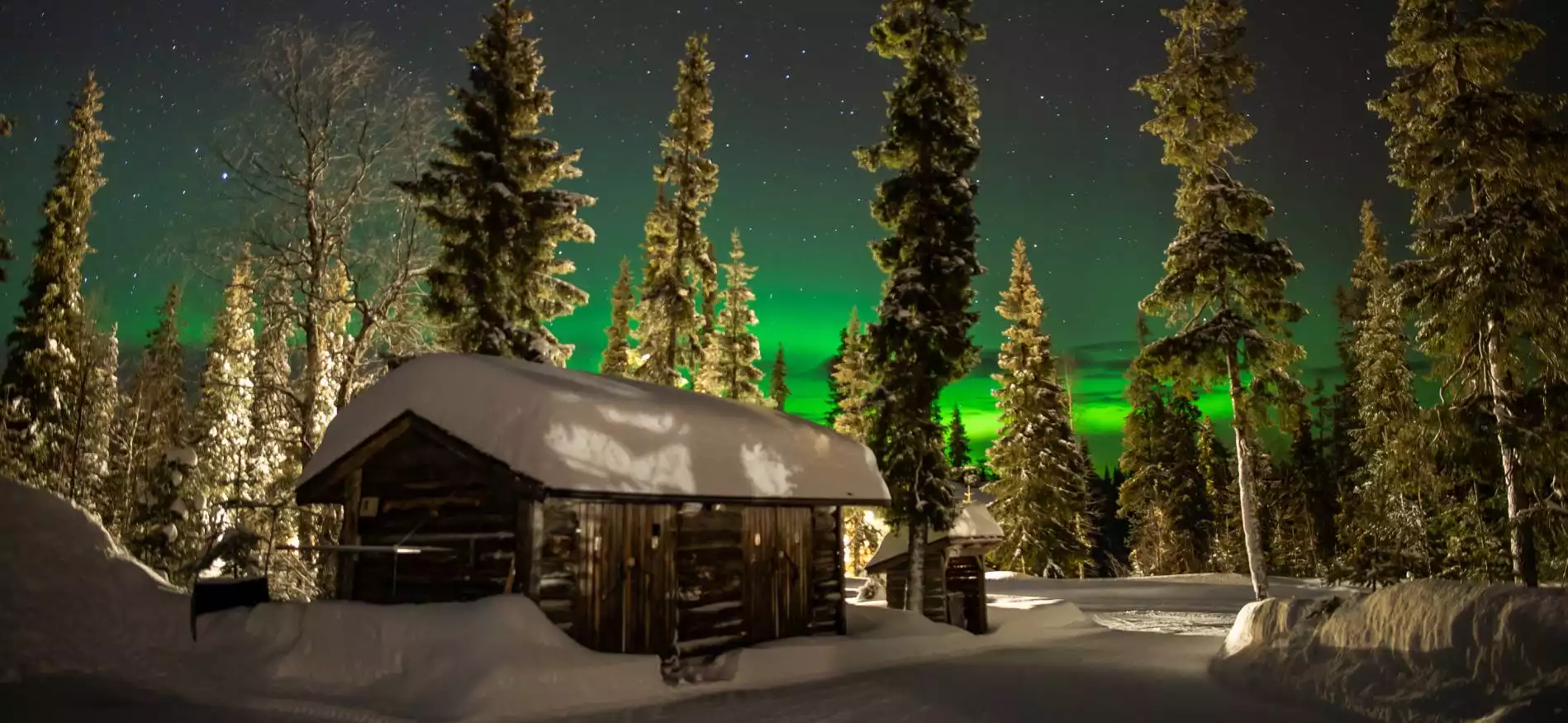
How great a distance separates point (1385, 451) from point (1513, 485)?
47.5ft

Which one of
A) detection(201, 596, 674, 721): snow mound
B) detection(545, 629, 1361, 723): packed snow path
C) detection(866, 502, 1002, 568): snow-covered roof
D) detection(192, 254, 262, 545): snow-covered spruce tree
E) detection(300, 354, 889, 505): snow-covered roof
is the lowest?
detection(545, 629, 1361, 723): packed snow path

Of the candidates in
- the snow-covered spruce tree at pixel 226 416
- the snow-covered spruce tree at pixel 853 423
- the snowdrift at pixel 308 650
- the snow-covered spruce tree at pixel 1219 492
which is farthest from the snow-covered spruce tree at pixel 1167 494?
the snow-covered spruce tree at pixel 226 416

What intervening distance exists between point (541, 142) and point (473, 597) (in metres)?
14.3

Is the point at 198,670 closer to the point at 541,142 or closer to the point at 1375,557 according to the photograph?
the point at 541,142


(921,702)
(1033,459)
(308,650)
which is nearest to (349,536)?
(308,650)

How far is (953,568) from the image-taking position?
77.0ft

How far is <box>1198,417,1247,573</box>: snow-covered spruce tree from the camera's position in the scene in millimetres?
50594

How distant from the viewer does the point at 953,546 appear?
22.2 metres

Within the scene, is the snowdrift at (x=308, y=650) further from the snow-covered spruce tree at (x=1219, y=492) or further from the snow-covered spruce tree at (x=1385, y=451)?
the snow-covered spruce tree at (x=1219, y=492)

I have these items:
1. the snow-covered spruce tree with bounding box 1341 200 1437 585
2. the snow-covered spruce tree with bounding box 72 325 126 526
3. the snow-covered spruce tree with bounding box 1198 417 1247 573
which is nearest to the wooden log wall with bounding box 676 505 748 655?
the snow-covered spruce tree with bounding box 1341 200 1437 585

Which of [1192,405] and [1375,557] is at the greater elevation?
[1192,405]

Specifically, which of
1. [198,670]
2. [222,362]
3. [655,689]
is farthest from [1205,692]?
[222,362]

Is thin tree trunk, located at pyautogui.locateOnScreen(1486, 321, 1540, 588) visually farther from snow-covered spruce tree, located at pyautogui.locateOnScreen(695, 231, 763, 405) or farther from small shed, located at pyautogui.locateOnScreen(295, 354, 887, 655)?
snow-covered spruce tree, located at pyautogui.locateOnScreen(695, 231, 763, 405)

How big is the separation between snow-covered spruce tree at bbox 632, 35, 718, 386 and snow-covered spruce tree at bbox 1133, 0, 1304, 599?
14761 millimetres
